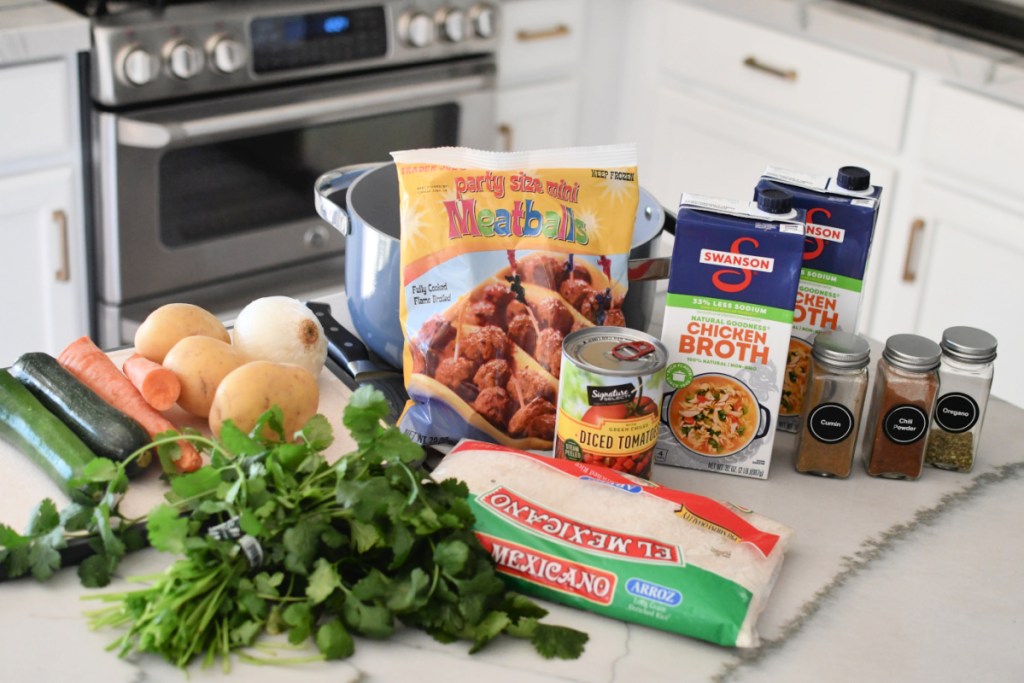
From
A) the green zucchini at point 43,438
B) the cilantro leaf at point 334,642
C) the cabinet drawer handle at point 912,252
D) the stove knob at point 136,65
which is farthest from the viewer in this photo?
the cabinet drawer handle at point 912,252

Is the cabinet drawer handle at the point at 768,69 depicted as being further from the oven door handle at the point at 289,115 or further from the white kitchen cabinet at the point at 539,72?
the oven door handle at the point at 289,115

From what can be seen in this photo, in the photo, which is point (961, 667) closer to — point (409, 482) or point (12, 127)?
point (409, 482)

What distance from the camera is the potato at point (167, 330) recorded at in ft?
3.75

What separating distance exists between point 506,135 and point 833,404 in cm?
173

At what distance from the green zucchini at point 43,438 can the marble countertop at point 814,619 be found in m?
0.09

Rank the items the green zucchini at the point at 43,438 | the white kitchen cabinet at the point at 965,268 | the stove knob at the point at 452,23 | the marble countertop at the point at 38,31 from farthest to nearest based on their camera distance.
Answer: the stove knob at the point at 452,23, the white kitchen cabinet at the point at 965,268, the marble countertop at the point at 38,31, the green zucchini at the point at 43,438

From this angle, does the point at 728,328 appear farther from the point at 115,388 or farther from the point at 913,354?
the point at 115,388

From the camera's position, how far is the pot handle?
1.21 metres

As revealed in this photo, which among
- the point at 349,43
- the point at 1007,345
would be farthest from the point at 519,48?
the point at 1007,345

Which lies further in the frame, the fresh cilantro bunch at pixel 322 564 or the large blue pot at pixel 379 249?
the large blue pot at pixel 379 249

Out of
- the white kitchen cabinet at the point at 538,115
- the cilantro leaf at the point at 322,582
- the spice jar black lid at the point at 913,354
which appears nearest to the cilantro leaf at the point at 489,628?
the cilantro leaf at the point at 322,582

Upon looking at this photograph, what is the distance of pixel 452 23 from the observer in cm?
244

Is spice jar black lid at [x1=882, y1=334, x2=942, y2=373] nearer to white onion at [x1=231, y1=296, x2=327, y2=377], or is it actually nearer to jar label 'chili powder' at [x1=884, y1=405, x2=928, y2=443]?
jar label 'chili powder' at [x1=884, y1=405, x2=928, y2=443]

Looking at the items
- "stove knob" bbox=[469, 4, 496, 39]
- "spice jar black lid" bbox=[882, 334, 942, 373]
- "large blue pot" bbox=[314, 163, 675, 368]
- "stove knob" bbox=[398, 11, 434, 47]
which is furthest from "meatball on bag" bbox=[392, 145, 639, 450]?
"stove knob" bbox=[469, 4, 496, 39]
